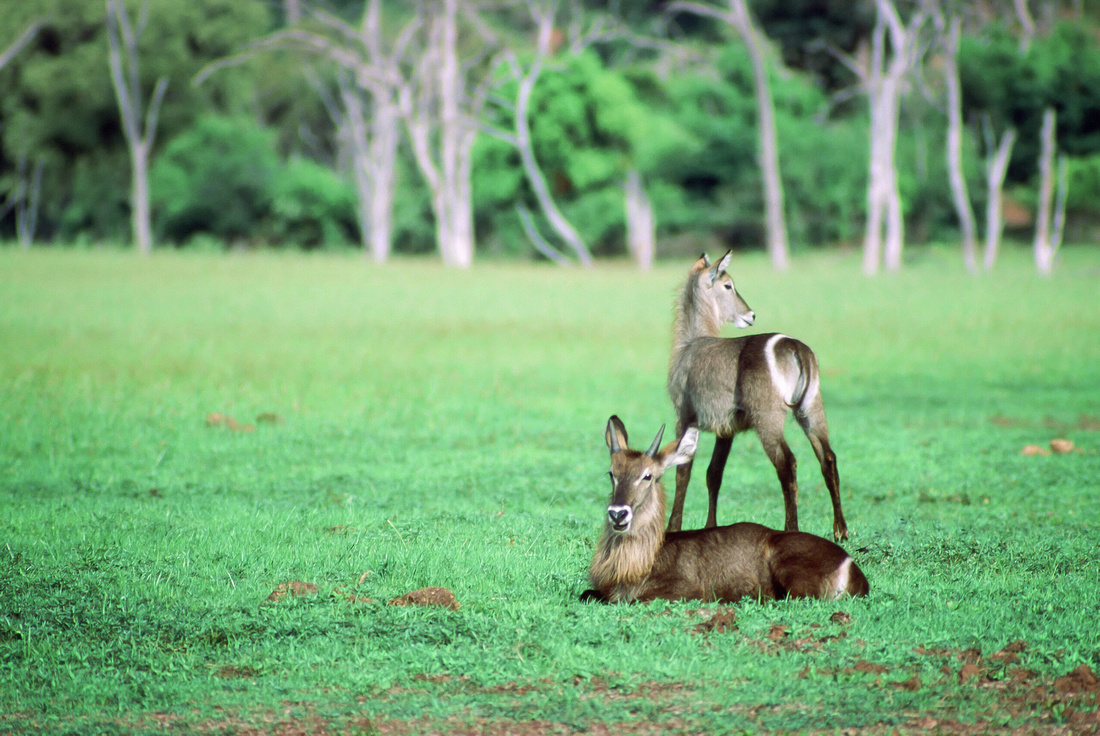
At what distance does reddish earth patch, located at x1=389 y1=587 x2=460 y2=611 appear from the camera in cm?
550

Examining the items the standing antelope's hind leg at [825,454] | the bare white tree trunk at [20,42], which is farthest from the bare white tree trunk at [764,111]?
the standing antelope's hind leg at [825,454]

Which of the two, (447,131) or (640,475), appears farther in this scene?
(447,131)

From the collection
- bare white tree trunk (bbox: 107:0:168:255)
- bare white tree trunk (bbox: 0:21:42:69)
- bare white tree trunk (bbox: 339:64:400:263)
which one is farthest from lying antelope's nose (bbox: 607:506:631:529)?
bare white tree trunk (bbox: 0:21:42:69)

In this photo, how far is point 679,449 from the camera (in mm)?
5602

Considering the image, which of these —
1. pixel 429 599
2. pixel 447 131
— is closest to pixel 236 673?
pixel 429 599

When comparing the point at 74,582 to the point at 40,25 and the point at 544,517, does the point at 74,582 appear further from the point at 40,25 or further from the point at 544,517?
the point at 40,25

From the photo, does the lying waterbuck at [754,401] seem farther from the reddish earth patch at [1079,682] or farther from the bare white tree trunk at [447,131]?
the bare white tree trunk at [447,131]

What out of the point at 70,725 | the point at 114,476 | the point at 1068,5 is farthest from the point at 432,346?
the point at 1068,5

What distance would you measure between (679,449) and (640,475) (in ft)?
0.95

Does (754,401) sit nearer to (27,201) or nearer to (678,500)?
(678,500)

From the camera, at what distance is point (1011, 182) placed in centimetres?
4328

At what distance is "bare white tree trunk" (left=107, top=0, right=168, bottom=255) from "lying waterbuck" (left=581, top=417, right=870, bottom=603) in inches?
1373

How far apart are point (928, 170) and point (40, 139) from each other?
31.2 meters

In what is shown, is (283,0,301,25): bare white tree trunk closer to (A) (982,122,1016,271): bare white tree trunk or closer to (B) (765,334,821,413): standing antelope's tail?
(A) (982,122,1016,271): bare white tree trunk
